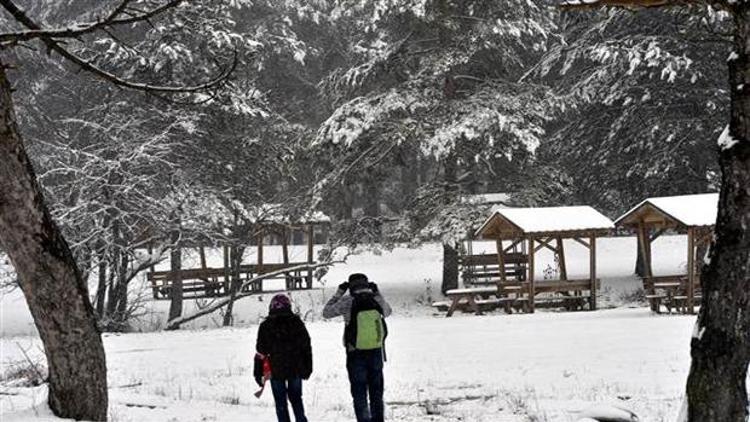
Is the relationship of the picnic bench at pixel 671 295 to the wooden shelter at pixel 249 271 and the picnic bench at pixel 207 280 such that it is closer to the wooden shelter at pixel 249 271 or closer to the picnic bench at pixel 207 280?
the wooden shelter at pixel 249 271

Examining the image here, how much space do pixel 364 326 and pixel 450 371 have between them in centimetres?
543

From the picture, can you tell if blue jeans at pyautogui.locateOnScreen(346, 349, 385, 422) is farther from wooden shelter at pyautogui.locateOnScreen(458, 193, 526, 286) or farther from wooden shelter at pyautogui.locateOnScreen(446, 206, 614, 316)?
wooden shelter at pyautogui.locateOnScreen(458, 193, 526, 286)

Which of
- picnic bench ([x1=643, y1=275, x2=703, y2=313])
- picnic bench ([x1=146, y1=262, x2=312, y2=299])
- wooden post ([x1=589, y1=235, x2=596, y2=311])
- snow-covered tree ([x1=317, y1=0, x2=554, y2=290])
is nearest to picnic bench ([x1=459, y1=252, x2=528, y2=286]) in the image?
snow-covered tree ([x1=317, y1=0, x2=554, y2=290])

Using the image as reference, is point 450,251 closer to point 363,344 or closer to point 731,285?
point 363,344

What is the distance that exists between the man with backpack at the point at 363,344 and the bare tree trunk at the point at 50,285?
7.49ft

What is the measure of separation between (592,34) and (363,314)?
20.9 meters

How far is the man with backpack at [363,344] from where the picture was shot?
7926 millimetres

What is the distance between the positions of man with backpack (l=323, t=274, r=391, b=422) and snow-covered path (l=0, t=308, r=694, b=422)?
157 cm

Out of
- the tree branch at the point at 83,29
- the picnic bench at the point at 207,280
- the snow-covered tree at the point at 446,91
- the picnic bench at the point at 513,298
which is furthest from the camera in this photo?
the picnic bench at the point at 207,280

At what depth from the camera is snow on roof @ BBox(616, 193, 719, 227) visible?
19.9 meters

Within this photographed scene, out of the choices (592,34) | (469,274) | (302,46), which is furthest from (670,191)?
(302,46)

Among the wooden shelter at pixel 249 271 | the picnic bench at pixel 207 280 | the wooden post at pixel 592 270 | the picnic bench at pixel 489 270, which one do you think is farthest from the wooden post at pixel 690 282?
the picnic bench at pixel 207 280

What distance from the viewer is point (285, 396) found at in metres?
7.99

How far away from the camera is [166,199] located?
21.5 metres
